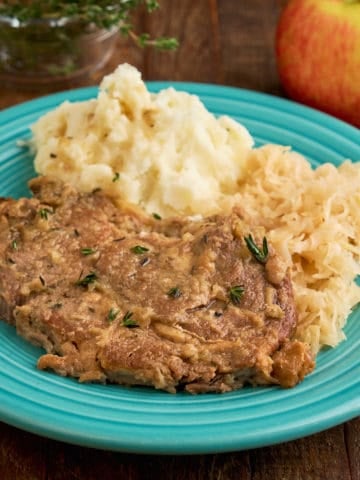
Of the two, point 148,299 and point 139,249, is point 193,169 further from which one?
point 148,299

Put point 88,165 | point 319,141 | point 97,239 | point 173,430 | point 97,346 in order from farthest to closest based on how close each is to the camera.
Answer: point 319,141 < point 88,165 < point 97,239 < point 97,346 < point 173,430

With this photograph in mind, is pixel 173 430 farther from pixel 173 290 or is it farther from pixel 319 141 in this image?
pixel 319 141

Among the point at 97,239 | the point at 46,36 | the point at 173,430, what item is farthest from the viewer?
the point at 46,36

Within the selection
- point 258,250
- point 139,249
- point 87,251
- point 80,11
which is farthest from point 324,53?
point 87,251

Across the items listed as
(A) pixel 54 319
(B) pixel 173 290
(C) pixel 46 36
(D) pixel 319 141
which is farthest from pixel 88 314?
(C) pixel 46 36

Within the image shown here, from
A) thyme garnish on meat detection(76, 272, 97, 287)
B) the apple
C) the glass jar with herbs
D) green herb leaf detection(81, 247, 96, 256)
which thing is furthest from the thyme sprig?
thyme garnish on meat detection(76, 272, 97, 287)

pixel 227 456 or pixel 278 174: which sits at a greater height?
pixel 278 174
